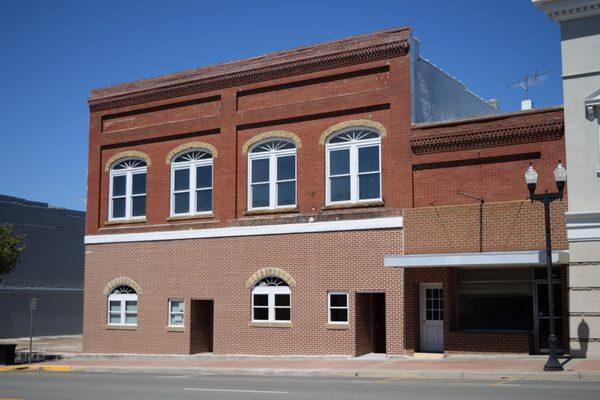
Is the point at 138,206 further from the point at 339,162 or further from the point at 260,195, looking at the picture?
the point at 339,162

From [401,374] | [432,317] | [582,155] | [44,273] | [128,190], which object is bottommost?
[401,374]

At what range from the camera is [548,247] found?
19.2 m

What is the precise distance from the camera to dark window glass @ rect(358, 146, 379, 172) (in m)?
24.8

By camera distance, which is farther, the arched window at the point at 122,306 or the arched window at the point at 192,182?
the arched window at the point at 122,306

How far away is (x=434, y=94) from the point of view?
26531 mm

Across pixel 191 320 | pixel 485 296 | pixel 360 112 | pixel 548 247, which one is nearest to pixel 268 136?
pixel 360 112

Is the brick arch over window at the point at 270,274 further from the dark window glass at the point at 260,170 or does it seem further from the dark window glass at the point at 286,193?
the dark window glass at the point at 260,170

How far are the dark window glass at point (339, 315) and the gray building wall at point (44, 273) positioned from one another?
25.3 m

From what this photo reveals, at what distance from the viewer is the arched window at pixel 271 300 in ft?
84.9

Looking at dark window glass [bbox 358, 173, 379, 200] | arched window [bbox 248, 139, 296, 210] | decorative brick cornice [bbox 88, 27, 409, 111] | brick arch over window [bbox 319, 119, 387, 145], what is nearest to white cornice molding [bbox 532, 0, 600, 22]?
decorative brick cornice [bbox 88, 27, 409, 111]

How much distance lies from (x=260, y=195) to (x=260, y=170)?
845mm

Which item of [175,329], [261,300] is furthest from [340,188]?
[175,329]

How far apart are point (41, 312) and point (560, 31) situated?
34.8 meters

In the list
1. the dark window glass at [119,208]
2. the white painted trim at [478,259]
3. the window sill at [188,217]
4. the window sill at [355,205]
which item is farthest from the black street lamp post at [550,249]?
the dark window glass at [119,208]
